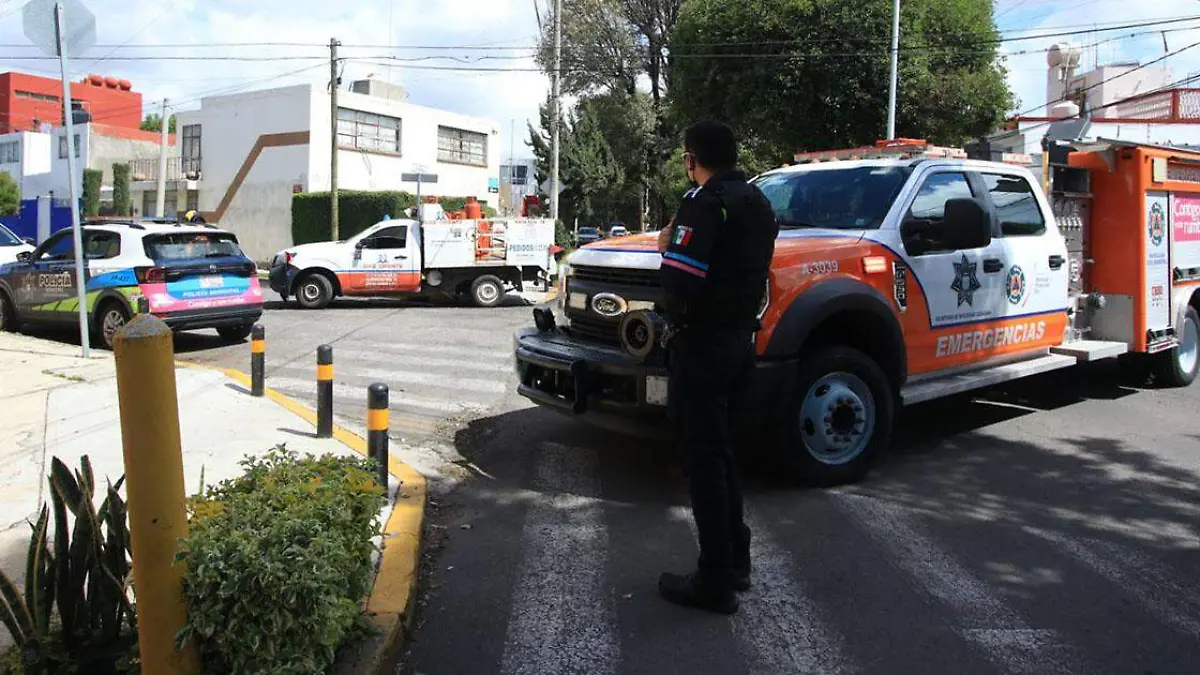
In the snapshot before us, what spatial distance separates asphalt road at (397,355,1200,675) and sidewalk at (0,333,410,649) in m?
0.97

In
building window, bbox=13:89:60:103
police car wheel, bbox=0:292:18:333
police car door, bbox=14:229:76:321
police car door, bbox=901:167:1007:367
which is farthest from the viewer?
building window, bbox=13:89:60:103

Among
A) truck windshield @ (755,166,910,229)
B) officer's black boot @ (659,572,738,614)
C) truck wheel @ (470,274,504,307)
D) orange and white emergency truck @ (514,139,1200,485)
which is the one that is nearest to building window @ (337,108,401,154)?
truck wheel @ (470,274,504,307)

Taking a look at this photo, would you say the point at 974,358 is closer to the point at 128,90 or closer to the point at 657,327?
the point at 657,327

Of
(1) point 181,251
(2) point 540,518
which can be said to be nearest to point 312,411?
(2) point 540,518

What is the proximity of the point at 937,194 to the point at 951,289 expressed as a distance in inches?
25.9

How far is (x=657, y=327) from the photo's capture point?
4.94m

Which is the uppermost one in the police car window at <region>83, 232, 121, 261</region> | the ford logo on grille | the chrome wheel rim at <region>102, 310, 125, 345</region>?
the police car window at <region>83, 232, 121, 261</region>

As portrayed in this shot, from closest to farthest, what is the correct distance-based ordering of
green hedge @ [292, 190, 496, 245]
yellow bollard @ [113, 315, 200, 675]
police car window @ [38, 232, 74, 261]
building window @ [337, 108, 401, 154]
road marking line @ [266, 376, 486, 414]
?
yellow bollard @ [113, 315, 200, 675]
road marking line @ [266, 376, 486, 414]
police car window @ [38, 232, 74, 261]
green hedge @ [292, 190, 496, 245]
building window @ [337, 108, 401, 154]

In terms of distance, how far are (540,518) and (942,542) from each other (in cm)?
215

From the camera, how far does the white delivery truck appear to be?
53.5ft

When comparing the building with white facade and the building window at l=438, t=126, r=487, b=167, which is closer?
the building with white facade

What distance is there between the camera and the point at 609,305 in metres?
5.51

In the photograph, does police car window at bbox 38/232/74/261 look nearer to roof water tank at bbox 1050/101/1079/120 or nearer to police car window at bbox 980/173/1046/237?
police car window at bbox 980/173/1046/237

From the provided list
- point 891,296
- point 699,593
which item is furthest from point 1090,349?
point 699,593
